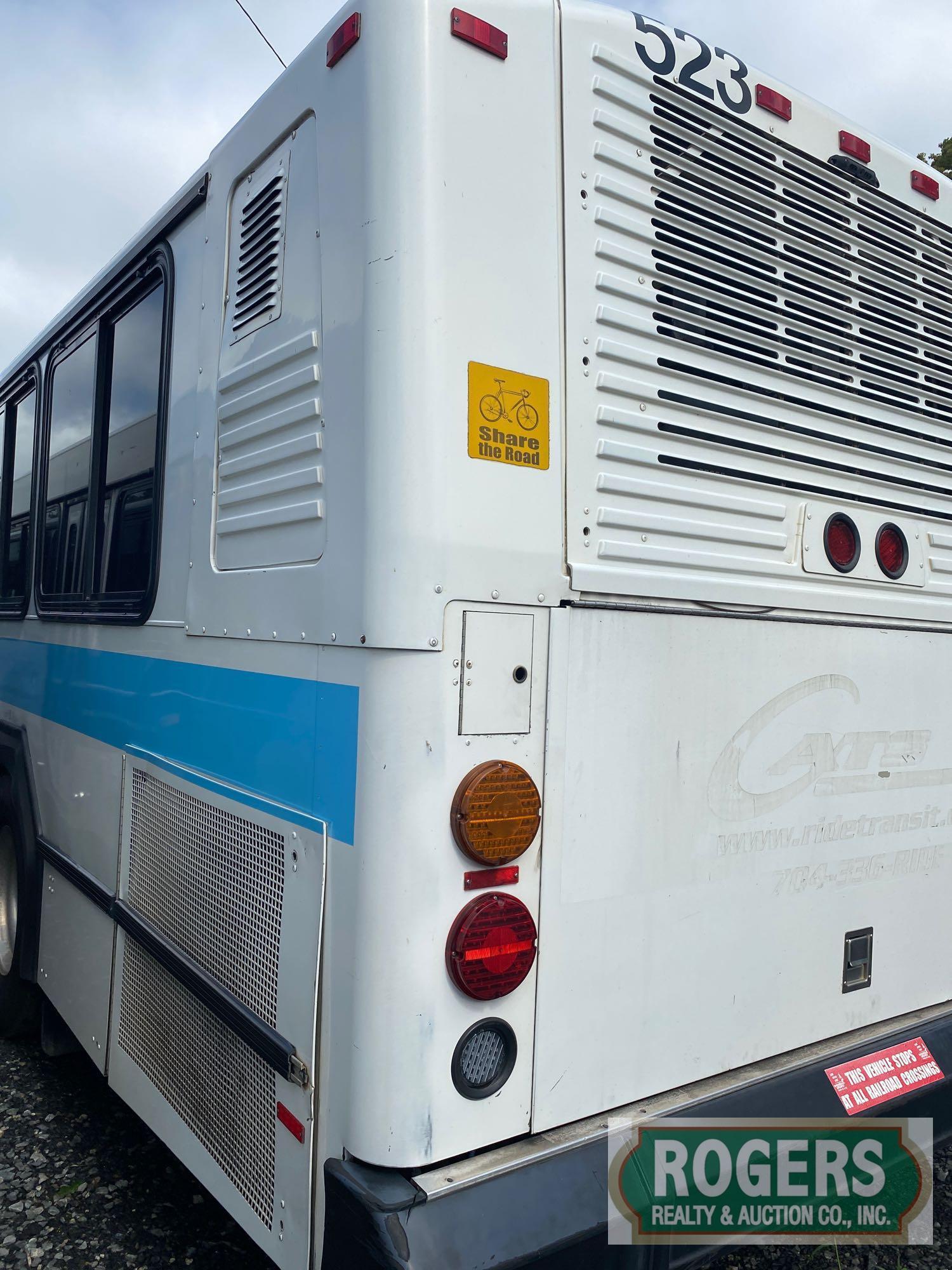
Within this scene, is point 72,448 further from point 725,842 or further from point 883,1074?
point 883,1074

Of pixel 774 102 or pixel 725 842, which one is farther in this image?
pixel 774 102

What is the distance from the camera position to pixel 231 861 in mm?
2234

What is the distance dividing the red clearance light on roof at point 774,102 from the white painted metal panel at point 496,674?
141cm

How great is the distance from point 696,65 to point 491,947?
1.94 metres

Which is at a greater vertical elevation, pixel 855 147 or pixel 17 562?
pixel 855 147

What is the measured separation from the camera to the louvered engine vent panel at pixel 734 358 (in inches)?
79.3

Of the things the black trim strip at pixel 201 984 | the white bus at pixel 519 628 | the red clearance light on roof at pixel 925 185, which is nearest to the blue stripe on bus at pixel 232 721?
the white bus at pixel 519 628

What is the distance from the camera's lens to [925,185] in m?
2.71

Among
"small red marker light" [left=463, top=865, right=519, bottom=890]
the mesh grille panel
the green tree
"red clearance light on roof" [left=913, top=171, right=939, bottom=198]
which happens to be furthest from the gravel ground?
the green tree

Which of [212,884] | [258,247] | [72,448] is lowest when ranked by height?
[212,884]

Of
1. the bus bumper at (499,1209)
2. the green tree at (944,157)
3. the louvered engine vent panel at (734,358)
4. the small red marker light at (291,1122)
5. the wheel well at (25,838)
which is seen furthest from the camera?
the green tree at (944,157)

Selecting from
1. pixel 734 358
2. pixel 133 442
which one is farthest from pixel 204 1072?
pixel 734 358

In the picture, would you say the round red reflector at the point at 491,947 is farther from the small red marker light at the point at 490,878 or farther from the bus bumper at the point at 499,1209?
the bus bumper at the point at 499,1209

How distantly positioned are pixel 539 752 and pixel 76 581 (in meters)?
2.28
